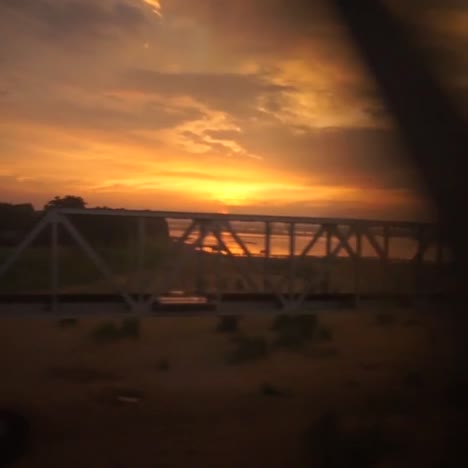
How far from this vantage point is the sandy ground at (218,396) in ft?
32.6

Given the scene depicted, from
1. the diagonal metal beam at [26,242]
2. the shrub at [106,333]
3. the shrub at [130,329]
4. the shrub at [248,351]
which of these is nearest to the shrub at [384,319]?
the shrub at [248,351]

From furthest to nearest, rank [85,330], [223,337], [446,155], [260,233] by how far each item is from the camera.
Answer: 1. [85,330]
2. [223,337]
3. [260,233]
4. [446,155]

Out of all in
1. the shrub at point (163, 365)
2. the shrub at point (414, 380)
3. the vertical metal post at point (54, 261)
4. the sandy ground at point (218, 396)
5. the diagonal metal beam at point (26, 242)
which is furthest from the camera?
the shrub at point (163, 365)

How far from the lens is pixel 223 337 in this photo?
20188 millimetres

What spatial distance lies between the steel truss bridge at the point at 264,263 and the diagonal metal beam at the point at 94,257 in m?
0.02

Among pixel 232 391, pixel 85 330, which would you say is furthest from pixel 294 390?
pixel 85 330

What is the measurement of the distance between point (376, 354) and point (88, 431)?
330 inches

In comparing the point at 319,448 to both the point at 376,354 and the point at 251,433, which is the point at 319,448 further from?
the point at 376,354

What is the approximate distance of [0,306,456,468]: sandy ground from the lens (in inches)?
391

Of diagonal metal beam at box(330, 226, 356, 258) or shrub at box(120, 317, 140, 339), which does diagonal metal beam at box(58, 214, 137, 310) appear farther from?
shrub at box(120, 317, 140, 339)

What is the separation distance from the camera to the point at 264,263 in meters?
14.0

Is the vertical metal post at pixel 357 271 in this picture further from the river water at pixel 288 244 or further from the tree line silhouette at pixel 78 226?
the tree line silhouette at pixel 78 226

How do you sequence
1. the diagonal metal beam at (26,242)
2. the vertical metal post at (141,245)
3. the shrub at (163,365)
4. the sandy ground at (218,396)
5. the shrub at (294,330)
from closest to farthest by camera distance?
the sandy ground at (218,396) < the diagonal metal beam at (26,242) < the vertical metal post at (141,245) < the shrub at (163,365) < the shrub at (294,330)

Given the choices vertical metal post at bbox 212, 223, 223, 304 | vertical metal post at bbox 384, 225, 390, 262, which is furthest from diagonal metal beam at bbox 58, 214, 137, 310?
vertical metal post at bbox 384, 225, 390, 262
